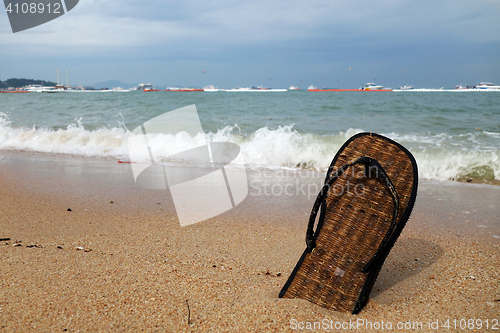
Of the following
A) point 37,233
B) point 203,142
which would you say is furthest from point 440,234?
point 203,142

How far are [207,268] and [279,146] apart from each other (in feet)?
14.9

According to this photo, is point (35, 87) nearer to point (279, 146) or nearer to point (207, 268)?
point (279, 146)

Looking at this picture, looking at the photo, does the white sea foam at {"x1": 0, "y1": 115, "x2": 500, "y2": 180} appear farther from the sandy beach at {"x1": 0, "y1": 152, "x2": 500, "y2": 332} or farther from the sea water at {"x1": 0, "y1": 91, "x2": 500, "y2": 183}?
the sandy beach at {"x1": 0, "y1": 152, "x2": 500, "y2": 332}

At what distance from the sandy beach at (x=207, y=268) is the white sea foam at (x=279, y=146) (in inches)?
65.1

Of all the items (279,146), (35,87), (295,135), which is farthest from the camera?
(35,87)

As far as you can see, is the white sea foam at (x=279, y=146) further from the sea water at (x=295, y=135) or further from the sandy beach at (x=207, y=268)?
the sandy beach at (x=207, y=268)

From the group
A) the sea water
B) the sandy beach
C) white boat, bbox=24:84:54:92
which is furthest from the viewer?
white boat, bbox=24:84:54:92

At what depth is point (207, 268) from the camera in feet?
6.91

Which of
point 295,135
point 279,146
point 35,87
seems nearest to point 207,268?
point 279,146

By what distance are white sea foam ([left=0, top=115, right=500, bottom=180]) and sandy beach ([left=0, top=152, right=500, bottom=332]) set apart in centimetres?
165

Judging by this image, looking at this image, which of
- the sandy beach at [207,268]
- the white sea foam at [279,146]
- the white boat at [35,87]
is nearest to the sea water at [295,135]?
the white sea foam at [279,146]

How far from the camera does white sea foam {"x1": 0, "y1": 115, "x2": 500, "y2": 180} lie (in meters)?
5.37

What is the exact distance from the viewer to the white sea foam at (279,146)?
537cm

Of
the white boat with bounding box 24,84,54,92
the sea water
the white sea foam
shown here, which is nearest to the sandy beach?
the white sea foam
